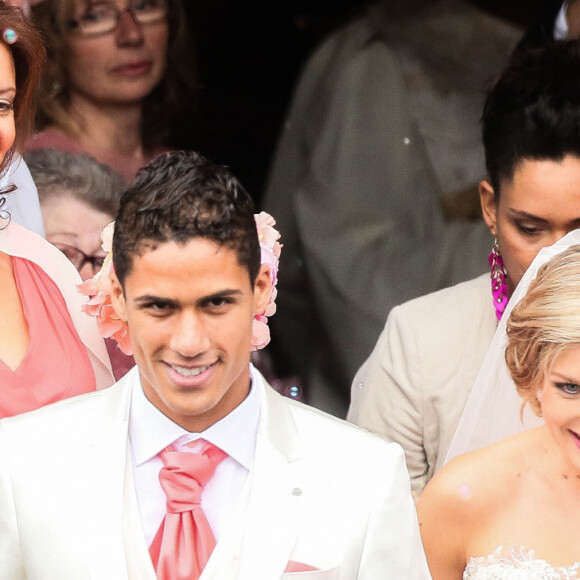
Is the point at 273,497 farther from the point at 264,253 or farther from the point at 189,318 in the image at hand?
the point at 264,253

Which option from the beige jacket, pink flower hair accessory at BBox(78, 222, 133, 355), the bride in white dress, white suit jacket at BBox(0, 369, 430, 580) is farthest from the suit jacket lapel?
the beige jacket

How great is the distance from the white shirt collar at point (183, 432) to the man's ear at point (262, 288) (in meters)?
0.20

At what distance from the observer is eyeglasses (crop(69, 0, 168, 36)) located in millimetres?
4062

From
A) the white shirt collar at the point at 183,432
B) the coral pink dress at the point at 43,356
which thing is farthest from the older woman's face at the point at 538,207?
the coral pink dress at the point at 43,356

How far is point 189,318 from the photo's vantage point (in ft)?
8.65

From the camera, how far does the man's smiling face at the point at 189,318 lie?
8.63 ft

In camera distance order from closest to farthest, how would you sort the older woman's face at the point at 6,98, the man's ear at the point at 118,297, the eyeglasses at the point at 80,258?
1. the man's ear at the point at 118,297
2. the older woman's face at the point at 6,98
3. the eyeglasses at the point at 80,258

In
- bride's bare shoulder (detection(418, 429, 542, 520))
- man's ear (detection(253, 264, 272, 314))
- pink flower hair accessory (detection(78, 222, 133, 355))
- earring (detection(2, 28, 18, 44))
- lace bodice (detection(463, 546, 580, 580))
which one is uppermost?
earring (detection(2, 28, 18, 44))

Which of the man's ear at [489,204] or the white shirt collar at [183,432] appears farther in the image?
the man's ear at [489,204]

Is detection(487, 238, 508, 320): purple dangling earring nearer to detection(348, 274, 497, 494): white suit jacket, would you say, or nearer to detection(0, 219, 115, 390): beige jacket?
detection(348, 274, 497, 494): white suit jacket

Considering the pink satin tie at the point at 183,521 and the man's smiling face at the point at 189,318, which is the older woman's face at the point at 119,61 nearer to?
the man's smiling face at the point at 189,318

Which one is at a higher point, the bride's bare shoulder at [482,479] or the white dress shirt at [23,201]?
the white dress shirt at [23,201]

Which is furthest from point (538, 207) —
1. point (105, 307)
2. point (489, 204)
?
point (105, 307)

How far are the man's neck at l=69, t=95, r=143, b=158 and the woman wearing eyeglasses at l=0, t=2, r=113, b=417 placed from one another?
72 cm
